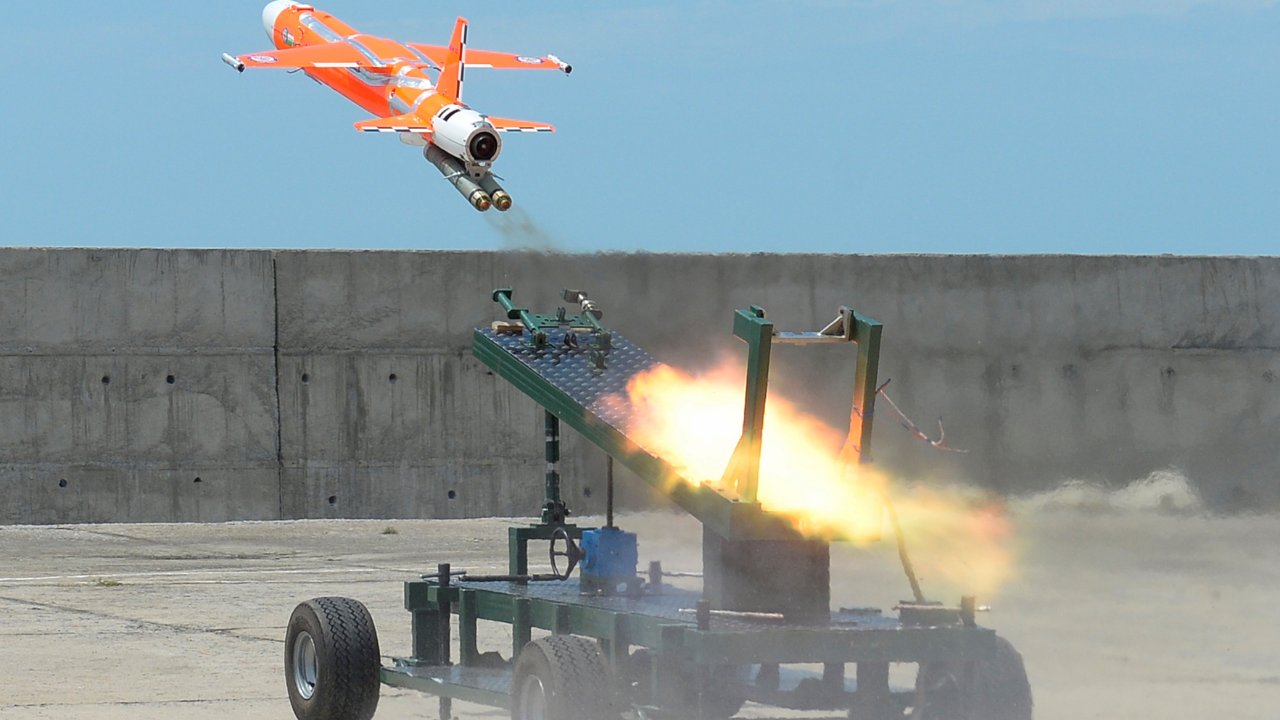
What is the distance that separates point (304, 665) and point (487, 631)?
13.0ft

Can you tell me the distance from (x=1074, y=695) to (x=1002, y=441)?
14232mm

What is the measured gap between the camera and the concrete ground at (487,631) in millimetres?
10016

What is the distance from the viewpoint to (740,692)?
301 inches

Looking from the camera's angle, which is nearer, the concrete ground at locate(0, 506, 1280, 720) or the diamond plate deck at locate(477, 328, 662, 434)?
the diamond plate deck at locate(477, 328, 662, 434)

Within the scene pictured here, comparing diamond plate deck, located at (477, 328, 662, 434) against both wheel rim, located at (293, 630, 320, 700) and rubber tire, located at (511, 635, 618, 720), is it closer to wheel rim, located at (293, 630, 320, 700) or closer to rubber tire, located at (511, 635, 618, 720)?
rubber tire, located at (511, 635, 618, 720)

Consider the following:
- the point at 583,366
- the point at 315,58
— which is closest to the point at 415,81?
the point at 315,58

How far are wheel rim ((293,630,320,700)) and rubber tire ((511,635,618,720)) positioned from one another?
217 cm

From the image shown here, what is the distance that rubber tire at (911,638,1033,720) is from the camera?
7.18 metres

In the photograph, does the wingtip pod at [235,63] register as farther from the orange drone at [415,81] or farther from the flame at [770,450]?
the flame at [770,450]

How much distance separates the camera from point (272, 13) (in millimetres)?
23828

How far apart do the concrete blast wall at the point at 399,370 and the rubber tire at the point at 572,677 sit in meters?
14.5

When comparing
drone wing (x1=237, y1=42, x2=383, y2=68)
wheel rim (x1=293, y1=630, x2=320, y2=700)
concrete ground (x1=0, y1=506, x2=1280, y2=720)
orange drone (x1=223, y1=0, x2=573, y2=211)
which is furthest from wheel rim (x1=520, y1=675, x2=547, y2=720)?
drone wing (x1=237, y1=42, x2=383, y2=68)

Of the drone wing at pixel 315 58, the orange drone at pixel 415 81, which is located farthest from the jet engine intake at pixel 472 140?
the drone wing at pixel 315 58

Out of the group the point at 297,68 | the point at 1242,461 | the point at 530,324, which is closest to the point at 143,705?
the point at 530,324
